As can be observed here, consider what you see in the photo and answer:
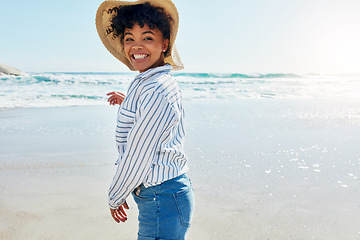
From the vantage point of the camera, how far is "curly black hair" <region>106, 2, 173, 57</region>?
1.59 meters

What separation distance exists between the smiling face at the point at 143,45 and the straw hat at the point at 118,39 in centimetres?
9

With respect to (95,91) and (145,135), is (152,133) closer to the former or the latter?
(145,135)

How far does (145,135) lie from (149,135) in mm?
15

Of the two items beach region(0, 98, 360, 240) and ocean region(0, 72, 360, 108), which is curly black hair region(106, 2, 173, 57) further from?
ocean region(0, 72, 360, 108)

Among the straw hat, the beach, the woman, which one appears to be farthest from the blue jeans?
the beach

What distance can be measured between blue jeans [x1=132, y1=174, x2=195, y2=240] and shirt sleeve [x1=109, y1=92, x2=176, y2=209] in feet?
0.36

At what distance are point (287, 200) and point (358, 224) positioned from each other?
1.92 ft

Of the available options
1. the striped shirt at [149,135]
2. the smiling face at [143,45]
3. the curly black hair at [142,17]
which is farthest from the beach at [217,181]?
the curly black hair at [142,17]

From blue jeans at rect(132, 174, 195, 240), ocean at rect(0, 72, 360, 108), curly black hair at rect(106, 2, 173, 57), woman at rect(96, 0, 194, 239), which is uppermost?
curly black hair at rect(106, 2, 173, 57)

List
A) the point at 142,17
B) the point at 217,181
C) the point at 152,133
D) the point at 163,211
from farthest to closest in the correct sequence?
the point at 217,181
the point at 142,17
the point at 163,211
the point at 152,133

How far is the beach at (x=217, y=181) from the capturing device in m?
2.57

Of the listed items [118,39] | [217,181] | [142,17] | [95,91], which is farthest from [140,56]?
[95,91]

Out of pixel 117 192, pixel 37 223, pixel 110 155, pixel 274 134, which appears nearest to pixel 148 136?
pixel 117 192

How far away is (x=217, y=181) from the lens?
3.45 m
